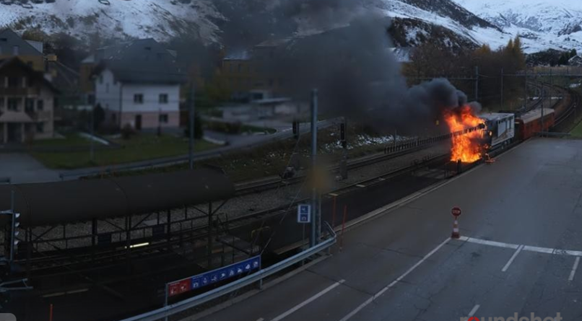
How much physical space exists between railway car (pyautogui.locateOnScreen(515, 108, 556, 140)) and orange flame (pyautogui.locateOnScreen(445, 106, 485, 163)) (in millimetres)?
10893

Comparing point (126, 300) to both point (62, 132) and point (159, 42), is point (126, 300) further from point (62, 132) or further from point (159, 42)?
point (159, 42)

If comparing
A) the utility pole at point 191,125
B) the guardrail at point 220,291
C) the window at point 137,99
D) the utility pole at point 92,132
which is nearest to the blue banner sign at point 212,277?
the guardrail at point 220,291

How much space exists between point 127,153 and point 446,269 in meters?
6.82

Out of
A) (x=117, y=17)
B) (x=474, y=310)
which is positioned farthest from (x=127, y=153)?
(x=474, y=310)

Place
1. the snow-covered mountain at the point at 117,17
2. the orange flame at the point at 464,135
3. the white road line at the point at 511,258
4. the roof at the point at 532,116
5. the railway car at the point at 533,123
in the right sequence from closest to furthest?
the snow-covered mountain at the point at 117,17, the white road line at the point at 511,258, the orange flame at the point at 464,135, the railway car at the point at 533,123, the roof at the point at 532,116

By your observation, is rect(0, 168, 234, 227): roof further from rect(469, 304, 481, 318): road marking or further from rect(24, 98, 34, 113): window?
rect(469, 304, 481, 318): road marking

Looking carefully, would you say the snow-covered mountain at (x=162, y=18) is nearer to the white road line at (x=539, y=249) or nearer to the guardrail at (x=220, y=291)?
the guardrail at (x=220, y=291)

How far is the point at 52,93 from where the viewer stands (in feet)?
24.8

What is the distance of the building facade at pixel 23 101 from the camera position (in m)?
7.29

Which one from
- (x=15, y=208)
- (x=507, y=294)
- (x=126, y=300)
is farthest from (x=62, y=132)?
(x=507, y=294)

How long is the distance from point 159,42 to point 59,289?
4.62m

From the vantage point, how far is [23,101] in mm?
7375

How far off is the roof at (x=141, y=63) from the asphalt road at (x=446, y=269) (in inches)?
162

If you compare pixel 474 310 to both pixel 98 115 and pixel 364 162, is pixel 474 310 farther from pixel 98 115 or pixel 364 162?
pixel 364 162
